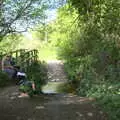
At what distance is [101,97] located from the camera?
32.6 ft

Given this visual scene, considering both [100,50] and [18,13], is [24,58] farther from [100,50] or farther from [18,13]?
[18,13]

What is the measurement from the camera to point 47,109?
8.81m

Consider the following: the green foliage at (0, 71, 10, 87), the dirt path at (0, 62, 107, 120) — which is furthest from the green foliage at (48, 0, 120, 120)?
the green foliage at (0, 71, 10, 87)

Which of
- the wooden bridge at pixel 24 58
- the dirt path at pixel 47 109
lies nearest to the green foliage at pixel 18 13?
the dirt path at pixel 47 109

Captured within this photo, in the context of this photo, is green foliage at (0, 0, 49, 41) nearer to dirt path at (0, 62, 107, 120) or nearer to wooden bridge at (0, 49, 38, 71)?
dirt path at (0, 62, 107, 120)

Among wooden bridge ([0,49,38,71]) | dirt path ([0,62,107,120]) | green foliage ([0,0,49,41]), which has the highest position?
green foliage ([0,0,49,41])

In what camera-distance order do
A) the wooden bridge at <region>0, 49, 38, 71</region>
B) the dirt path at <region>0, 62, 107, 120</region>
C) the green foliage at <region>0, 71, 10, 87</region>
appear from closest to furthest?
the dirt path at <region>0, 62, 107, 120</region>, the green foliage at <region>0, 71, 10, 87</region>, the wooden bridge at <region>0, 49, 38, 71</region>

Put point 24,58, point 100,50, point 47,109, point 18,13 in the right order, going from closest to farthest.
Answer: point 47,109
point 18,13
point 100,50
point 24,58

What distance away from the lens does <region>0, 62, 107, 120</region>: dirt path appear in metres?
8.21

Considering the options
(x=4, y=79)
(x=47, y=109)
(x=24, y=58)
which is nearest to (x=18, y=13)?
(x=47, y=109)

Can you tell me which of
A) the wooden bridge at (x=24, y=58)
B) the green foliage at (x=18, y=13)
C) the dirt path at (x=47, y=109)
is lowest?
the dirt path at (x=47, y=109)

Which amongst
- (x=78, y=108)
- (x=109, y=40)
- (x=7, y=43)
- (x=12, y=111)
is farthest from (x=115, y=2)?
(x=7, y=43)

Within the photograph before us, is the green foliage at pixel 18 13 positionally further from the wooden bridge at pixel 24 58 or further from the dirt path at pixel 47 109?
the wooden bridge at pixel 24 58

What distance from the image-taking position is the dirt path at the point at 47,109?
8.21 m
